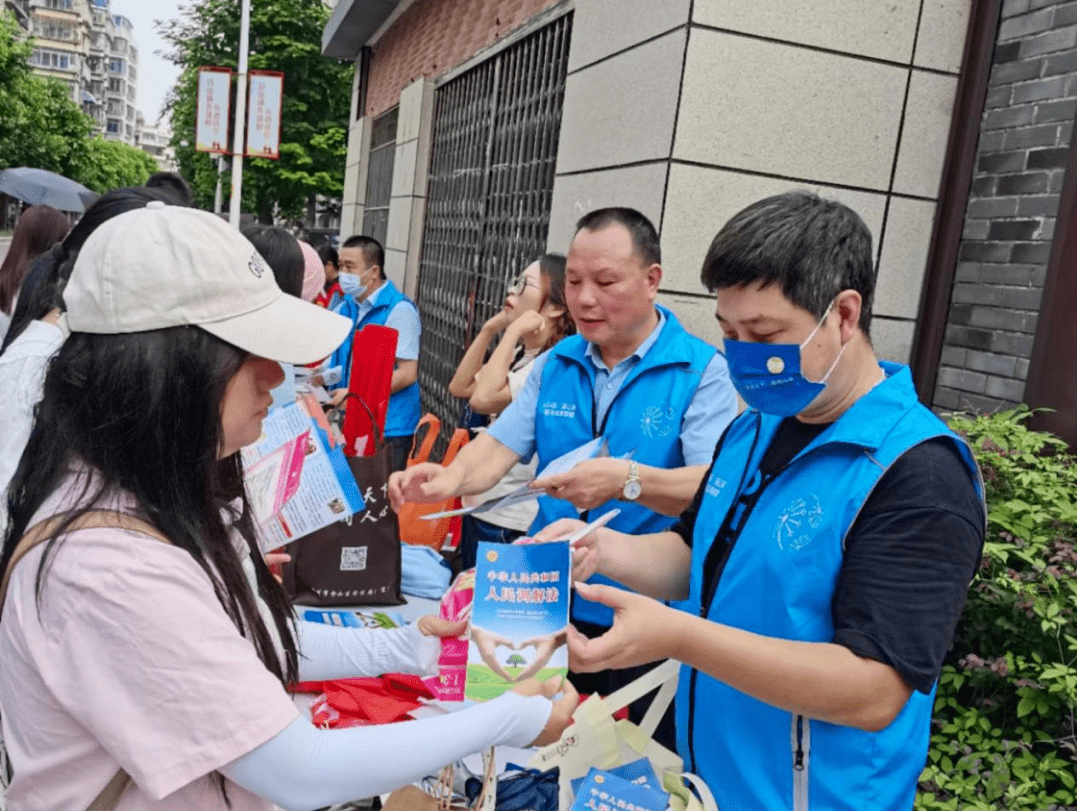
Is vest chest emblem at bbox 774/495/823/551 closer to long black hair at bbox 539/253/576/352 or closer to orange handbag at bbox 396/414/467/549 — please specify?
orange handbag at bbox 396/414/467/549

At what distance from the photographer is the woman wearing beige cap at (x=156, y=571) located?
46.1 inches

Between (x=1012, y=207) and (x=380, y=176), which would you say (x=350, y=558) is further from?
(x=380, y=176)

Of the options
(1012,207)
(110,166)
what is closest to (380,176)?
(1012,207)

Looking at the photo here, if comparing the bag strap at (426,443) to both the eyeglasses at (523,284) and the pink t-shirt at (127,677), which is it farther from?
the pink t-shirt at (127,677)

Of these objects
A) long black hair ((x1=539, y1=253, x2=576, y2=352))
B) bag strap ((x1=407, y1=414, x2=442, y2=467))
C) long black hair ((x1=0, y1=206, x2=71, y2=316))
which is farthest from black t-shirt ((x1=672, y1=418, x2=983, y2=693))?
long black hair ((x1=0, y1=206, x2=71, y2=316))

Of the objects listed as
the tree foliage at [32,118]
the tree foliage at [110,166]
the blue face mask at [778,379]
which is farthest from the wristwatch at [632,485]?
the tree foliage at [110,166]

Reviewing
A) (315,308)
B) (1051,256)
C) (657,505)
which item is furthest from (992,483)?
(315,308)

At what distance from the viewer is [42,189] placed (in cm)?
1822

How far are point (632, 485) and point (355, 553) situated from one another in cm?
118

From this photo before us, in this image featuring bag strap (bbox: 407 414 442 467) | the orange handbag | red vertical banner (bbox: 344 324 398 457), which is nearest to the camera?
the orange handbag

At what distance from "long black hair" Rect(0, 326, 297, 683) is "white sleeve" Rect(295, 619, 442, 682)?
540 mm

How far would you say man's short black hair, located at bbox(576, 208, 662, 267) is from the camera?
112 inches

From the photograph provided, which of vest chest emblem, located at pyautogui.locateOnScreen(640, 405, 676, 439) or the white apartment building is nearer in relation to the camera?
vest chest emblem, located at pyautogui.locateOnScreen(640, 405, 676, 439)

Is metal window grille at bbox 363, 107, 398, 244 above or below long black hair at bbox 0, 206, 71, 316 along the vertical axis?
above
